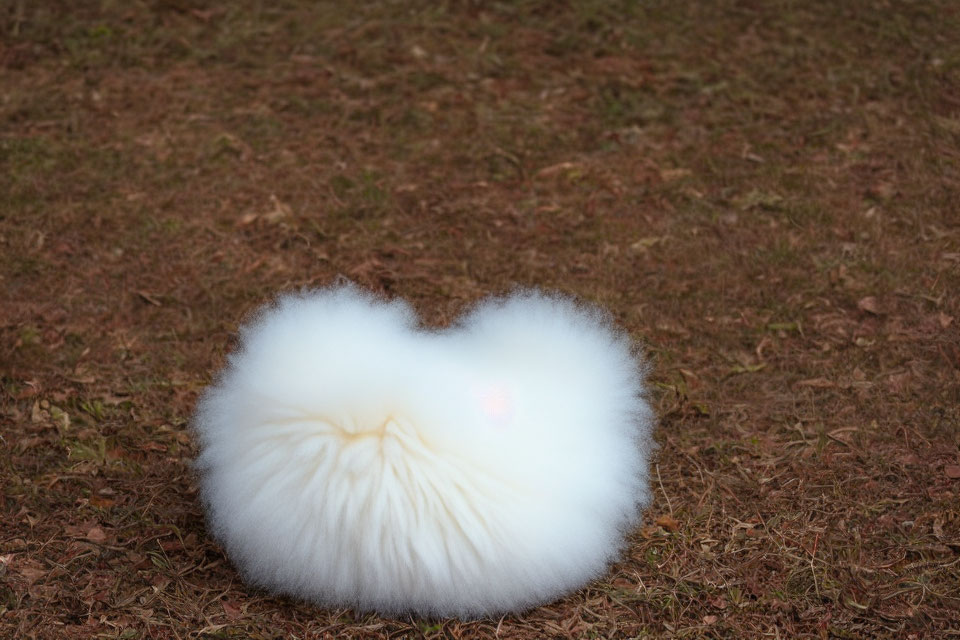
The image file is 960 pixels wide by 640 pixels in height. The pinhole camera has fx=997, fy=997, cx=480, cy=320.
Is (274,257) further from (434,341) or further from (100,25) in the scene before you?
(100,25)

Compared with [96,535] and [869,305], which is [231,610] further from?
[869,305]

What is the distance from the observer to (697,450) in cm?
362

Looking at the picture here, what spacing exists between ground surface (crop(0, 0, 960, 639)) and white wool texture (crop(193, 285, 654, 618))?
0.18 m

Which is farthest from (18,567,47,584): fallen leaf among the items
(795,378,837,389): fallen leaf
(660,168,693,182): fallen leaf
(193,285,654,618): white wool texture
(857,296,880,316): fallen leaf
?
(660,168,693,182): fallen leaf

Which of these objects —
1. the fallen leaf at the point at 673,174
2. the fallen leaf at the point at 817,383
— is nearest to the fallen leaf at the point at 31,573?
the fallen leaf at the point at 817,383

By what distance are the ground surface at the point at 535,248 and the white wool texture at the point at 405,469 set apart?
0.18 m

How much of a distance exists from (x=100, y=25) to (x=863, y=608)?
5.66 metres

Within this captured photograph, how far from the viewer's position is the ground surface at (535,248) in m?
3.09

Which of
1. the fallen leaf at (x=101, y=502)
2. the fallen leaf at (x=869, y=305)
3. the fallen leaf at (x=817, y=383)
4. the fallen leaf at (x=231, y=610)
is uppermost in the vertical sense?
the fallen leaf at (x=869, y=305)

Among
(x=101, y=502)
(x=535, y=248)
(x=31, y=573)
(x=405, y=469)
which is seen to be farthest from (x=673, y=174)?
(x=31, y=573)

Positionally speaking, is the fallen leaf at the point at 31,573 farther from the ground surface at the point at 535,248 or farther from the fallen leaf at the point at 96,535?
the fallen leaf at the point at 96,535

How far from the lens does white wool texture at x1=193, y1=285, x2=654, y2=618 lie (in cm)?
269

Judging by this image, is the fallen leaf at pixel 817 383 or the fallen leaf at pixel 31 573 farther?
the fallen leaf at pixel 817 383

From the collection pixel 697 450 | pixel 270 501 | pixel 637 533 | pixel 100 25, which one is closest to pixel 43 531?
pixel 270 501
